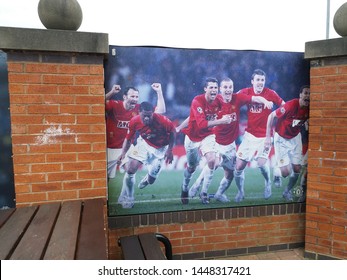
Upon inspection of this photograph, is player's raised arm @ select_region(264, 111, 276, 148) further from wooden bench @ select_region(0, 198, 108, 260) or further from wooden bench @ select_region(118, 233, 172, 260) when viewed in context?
wooden bench @ select_region(0, 198, 108, 260)

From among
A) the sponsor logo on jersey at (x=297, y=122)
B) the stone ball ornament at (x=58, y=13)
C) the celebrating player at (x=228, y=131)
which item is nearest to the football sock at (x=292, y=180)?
the sponsor logo on jersey at (x=297, y=122)

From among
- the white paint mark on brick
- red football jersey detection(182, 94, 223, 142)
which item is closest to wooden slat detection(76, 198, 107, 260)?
the white paint mark on brick

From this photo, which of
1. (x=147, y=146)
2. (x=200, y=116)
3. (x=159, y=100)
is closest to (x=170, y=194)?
(x=147, y=146)

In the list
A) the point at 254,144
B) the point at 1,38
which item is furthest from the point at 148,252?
the point at 1,38

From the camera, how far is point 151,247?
242cm

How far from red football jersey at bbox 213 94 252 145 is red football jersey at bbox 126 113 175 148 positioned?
0.50 meters

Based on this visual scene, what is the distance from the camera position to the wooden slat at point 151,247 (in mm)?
2260

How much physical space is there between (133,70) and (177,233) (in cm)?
172

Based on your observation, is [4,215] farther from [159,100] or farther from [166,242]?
[159,100]

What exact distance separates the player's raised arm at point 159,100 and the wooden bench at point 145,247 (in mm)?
1195

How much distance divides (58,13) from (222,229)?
259 cm

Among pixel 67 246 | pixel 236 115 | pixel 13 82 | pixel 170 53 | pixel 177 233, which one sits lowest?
pixel 177 233

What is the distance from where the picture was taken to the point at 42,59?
88.9 inches

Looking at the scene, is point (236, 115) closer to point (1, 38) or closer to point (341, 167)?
point (341, 167)
